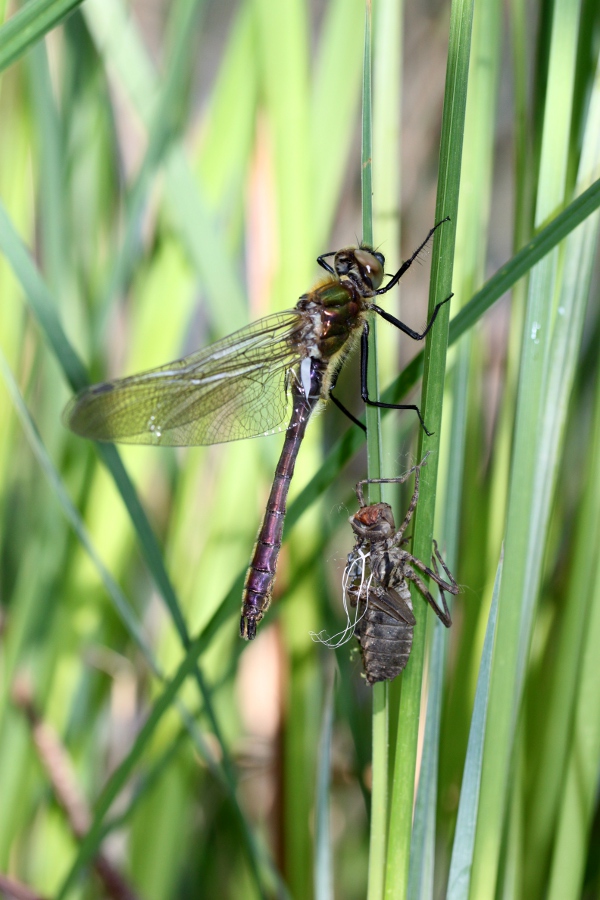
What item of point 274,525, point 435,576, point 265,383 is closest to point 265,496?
point 265,383

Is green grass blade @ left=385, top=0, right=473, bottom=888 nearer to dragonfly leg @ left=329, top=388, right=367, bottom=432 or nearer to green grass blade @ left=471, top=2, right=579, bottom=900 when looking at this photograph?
green grass blade @ left=471, top=2, right=579, bottom=900

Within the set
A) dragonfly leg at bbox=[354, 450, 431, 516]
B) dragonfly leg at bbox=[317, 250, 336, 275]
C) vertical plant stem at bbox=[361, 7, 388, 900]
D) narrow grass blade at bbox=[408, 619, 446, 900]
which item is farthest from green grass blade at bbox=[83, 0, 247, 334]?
narrow grass blade at bbox=[408, 619, 446, 900]

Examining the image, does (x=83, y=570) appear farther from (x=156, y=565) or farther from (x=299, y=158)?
(x=299, y=158)

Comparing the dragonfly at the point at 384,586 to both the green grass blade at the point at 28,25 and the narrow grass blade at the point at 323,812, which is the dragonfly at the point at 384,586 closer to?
the narrow grass blade at the point at 323,812

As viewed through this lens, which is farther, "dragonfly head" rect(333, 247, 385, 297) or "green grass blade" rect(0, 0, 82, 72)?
"dragonfly head" rect(333, 247, 385, 297)

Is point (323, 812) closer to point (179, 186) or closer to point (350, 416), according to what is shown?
point (350, 416)

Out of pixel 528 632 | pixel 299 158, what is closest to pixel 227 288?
pixel 299 158

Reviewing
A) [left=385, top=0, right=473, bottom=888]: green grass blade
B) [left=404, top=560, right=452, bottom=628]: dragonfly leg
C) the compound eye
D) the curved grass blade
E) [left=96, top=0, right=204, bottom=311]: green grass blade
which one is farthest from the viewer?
the compound eye
